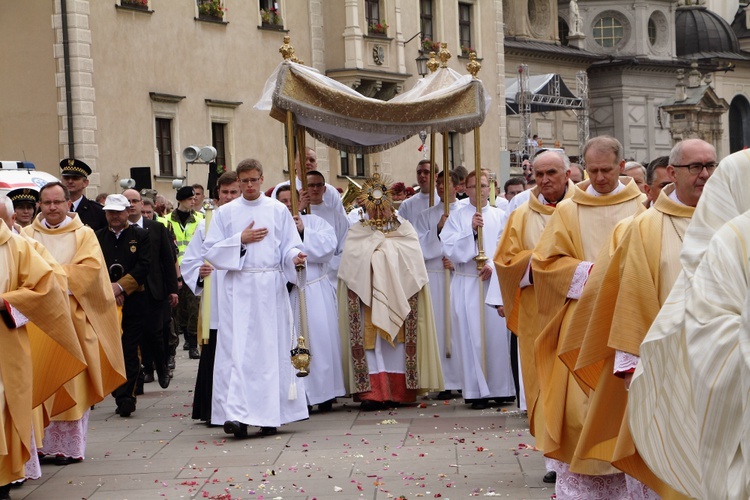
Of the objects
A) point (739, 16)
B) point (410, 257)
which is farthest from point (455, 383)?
point (739, 16)

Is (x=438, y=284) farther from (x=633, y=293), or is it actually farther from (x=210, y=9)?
(x=210, y=9)

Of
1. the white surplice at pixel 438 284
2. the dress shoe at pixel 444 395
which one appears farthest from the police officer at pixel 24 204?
the dress shoe at pixel 444 395

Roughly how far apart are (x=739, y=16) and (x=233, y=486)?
6828 cm

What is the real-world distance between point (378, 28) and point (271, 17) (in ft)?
13.5

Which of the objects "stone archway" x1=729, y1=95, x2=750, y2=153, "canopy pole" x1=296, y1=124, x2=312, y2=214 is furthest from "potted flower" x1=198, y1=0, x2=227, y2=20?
"stone archway" x1=729, y1=95, x2=750, y2=153

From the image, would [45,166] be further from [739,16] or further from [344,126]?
[739,16]

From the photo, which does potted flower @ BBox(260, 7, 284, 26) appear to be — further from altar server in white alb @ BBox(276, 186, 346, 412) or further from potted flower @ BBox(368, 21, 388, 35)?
altar server in white alb @ BBox(276, 186, 346, 412)

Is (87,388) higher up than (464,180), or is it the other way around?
(464,180)

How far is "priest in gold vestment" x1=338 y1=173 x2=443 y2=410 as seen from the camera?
12.9 m

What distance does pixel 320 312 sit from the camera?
13.0m

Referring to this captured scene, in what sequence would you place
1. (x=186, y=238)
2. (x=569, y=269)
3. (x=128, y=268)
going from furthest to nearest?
(x=186, y=238) < (x=128, y=268) < (x=569, y=269)

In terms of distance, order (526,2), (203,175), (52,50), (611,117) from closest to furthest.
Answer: (52,50) < (203,175) < (526,2) < (611,117)

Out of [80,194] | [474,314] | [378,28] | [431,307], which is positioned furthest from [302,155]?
[378,28]

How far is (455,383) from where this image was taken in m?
13.4
